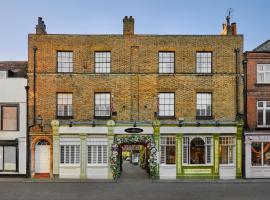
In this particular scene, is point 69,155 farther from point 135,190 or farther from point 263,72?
point 263,72

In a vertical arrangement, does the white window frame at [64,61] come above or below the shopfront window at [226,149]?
above

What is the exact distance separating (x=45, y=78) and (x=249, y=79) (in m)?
14.0

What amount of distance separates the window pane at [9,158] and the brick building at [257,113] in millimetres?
15716

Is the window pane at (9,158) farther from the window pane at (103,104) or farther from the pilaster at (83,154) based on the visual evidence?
the window pane at (103,104)

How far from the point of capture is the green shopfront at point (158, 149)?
27.3 meters

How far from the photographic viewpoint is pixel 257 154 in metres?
27.9

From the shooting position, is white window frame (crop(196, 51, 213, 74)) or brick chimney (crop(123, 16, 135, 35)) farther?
brick chimney (crop(123, 16, 135, 35))

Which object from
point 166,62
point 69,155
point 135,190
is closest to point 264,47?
point 166,62

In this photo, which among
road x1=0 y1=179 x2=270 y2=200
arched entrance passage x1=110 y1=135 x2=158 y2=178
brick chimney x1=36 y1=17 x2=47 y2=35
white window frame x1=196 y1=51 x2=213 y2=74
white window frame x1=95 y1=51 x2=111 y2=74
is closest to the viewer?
road x1=0 y1=179 x2=270 y2=200

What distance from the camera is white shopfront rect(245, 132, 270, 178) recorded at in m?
27.6

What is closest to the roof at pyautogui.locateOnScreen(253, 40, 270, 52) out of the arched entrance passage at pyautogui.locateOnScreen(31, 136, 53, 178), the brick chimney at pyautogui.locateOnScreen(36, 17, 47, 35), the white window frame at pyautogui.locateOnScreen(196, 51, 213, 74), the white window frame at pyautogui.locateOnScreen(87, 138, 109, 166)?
the white window frame at pyautogui.locateOnScreen(196, 51, 213, 74)

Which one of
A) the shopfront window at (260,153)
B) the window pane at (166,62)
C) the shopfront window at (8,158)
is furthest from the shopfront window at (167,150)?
the shopfront window at (8,158)

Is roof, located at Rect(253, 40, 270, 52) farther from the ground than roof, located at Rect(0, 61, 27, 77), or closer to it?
farther from the ground

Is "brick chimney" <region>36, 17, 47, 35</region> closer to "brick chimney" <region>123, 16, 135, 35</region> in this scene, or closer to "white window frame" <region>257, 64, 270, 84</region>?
"brick chimney" <region>123, 16, 135, 35</region>
